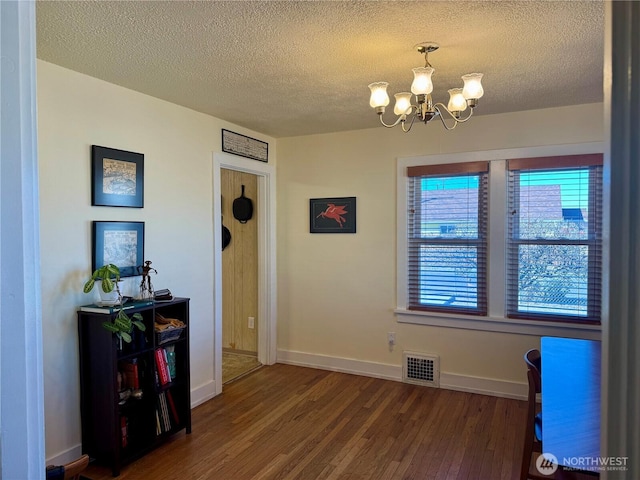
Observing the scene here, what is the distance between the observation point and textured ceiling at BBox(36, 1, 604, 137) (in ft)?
6.18

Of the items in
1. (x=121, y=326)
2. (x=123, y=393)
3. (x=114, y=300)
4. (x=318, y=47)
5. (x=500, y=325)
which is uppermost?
(x=318, y=47)

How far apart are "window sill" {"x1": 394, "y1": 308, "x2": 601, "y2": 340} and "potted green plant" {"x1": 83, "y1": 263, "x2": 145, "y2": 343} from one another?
7.89ft

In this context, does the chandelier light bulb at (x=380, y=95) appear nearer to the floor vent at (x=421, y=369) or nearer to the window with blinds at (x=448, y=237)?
the window with blinds at (x=448, y=237)

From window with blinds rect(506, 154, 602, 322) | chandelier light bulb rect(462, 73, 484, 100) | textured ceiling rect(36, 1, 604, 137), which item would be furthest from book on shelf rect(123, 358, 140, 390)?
window with blinds rect(506, 154, 602, 322)

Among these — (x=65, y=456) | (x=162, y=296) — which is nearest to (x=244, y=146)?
(x=162, y=296)

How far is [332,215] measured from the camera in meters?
4.37

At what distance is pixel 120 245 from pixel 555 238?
3.32 metres

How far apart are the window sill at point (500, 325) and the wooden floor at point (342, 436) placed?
23.4 inches

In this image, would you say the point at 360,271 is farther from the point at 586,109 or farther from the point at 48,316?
the point at 48,316

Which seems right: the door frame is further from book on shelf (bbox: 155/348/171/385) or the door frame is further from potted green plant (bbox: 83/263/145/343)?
potted green plant (bbox: 83/263/145/343)

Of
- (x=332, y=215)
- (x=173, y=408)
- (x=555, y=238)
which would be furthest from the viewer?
(x=332, y=215)

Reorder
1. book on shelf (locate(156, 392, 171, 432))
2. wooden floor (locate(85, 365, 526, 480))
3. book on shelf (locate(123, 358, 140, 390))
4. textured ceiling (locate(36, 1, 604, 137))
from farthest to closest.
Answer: book on shelf (locate(156, 392, 171, 432))
book on shelf (locate(123, 358, 140, 390))
wooden floor (locate(85, 365, 526, 480))
textured ceiling (locate(36, 1, 604, 137))

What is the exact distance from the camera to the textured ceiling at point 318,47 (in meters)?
1.88

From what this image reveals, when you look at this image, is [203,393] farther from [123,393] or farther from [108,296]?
[108,296]
